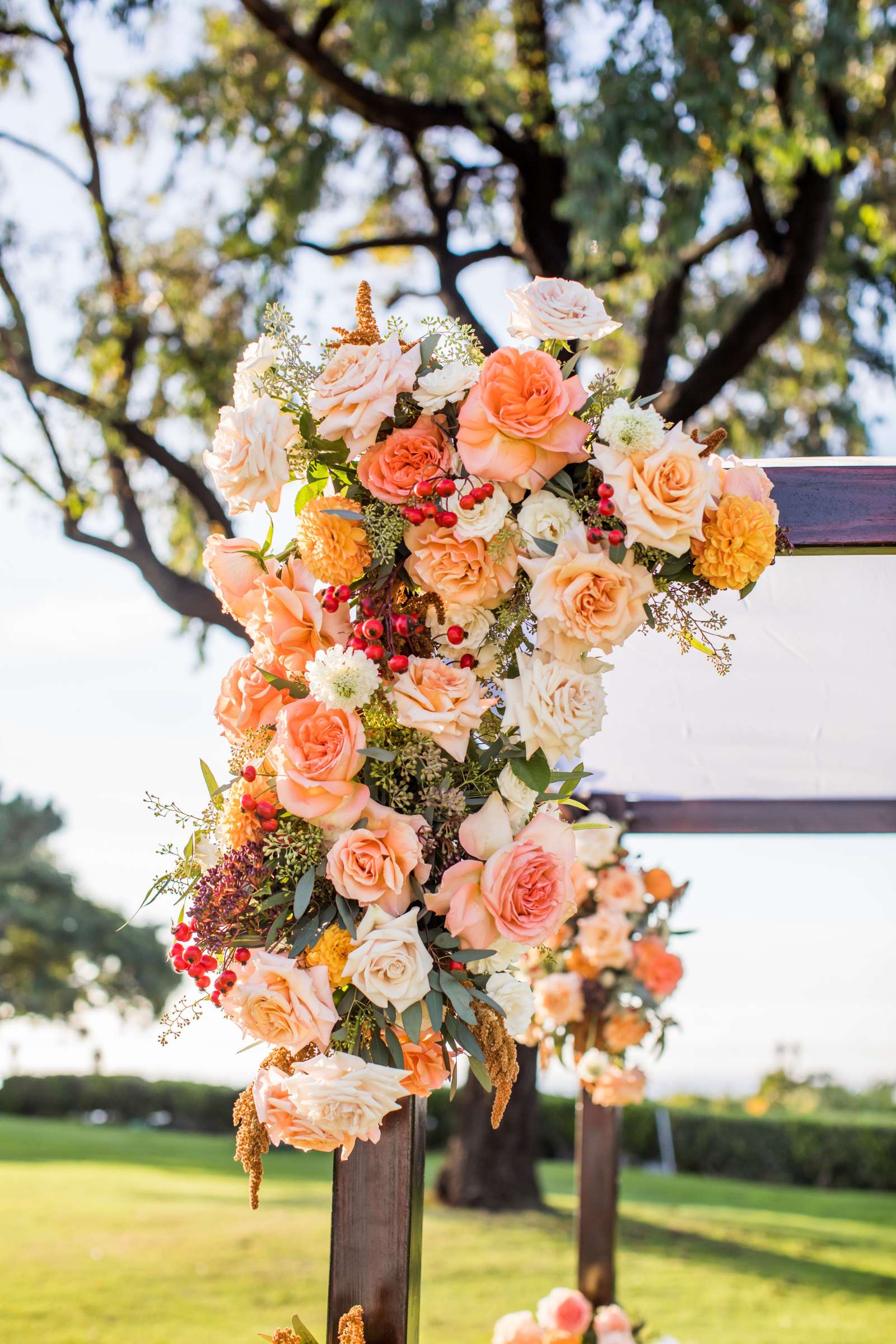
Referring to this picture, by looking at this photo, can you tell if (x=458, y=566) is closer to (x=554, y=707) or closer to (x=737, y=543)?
(x=554, y=707)

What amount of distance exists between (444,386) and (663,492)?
1.22 ft

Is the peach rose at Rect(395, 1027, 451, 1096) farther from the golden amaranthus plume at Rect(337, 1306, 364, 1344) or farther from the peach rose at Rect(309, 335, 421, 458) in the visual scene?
the peach rose at Rect(309, 335, 421, 458)

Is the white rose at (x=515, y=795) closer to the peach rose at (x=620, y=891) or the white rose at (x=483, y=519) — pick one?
the white rose at (x=483, y=519)

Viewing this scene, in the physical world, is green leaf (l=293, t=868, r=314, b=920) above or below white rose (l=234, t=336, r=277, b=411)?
below

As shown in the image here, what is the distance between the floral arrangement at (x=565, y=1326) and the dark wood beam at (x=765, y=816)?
1943 mm

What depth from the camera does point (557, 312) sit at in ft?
5.69

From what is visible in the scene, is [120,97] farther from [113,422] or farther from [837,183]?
[837,183]

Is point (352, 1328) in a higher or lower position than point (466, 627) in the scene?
lower

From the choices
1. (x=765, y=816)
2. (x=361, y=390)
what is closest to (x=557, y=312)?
(x=361, y=390)

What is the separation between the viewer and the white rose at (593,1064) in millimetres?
3770

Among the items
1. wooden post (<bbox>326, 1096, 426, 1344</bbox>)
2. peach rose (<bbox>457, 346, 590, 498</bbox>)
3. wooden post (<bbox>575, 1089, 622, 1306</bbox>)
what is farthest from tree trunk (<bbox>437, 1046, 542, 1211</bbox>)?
peach rose (<bbox>457, 346, 590, 498</bbox>)

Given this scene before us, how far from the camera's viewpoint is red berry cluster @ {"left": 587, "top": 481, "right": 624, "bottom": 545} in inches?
63.7

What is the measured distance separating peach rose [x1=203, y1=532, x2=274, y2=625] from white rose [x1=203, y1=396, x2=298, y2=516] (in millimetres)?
104

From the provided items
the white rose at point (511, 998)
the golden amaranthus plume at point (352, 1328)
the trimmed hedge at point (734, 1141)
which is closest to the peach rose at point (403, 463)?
the white rose at point (511, 998)
